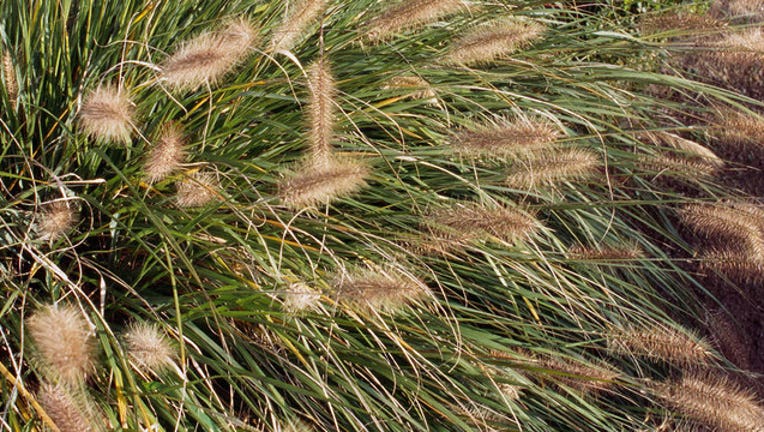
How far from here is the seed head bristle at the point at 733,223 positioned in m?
2.89

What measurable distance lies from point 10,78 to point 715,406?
220 centimetres

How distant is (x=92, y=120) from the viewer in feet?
7.23

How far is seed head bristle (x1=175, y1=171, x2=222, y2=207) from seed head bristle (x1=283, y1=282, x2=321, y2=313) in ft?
1.10

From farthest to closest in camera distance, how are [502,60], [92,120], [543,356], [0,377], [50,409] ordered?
[502,60]
[543,356]
[0,377]
[92,120]
[50,409]

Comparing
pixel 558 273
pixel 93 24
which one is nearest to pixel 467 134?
pixel 558 273

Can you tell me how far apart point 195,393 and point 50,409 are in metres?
0.64

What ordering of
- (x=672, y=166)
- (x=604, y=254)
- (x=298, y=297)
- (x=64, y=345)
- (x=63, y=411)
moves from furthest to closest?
(x=672, y=166)
(x=604, y=254)
(x=298, y=297)
(x=63, y=411)
(x=64, y=345)

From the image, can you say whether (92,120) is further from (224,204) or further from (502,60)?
(502,60)

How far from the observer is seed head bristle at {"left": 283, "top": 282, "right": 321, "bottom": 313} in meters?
2.35

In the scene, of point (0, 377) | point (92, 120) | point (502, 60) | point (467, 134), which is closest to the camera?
point (92, 120)

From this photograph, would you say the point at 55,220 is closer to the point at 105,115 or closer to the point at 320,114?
the point at 105,115

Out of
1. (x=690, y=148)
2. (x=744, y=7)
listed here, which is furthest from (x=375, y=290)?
(x=744, y=7)

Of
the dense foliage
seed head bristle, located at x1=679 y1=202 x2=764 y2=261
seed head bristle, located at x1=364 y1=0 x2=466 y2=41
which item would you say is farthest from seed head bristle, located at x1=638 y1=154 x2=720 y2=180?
seed head bristle, located at x1=364 y1=0 x2=466 y2=41

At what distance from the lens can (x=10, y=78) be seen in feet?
8.93
